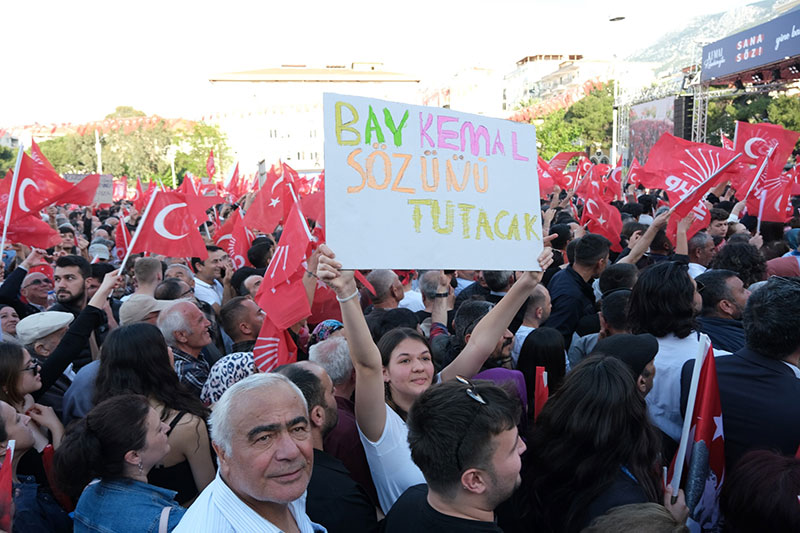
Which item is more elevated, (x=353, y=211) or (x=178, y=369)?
(x=353, y=211)

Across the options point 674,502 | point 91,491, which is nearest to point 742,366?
point 674,502

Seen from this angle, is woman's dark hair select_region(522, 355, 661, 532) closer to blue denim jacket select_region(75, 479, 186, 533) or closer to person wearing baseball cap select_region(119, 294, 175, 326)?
blue denim jacket select_region(75, 479, 186, 533)

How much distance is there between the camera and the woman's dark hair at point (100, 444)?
2557mm

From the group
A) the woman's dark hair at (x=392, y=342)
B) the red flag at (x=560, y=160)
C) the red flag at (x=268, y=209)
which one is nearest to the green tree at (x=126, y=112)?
the red flag at (x=560, y=160)

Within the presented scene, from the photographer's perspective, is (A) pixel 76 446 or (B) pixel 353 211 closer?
(A) pixel 76 446

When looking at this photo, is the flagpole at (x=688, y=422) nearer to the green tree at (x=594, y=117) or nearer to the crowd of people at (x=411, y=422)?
the crowd of people at (x=411, y=422)

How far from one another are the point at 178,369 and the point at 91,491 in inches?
62.8

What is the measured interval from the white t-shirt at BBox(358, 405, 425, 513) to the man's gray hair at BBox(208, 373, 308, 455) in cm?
74

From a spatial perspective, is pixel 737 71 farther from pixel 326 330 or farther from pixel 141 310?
pixel 141 310

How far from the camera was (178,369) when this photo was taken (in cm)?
413

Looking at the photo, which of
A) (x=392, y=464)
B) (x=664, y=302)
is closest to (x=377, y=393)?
(x=392, y=464)

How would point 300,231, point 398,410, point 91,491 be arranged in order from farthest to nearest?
point 300,231 < point 398,410 < point 91,491

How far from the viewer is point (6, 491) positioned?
7.79 feet

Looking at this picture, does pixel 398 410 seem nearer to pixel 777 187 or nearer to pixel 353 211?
pixel 353 211
